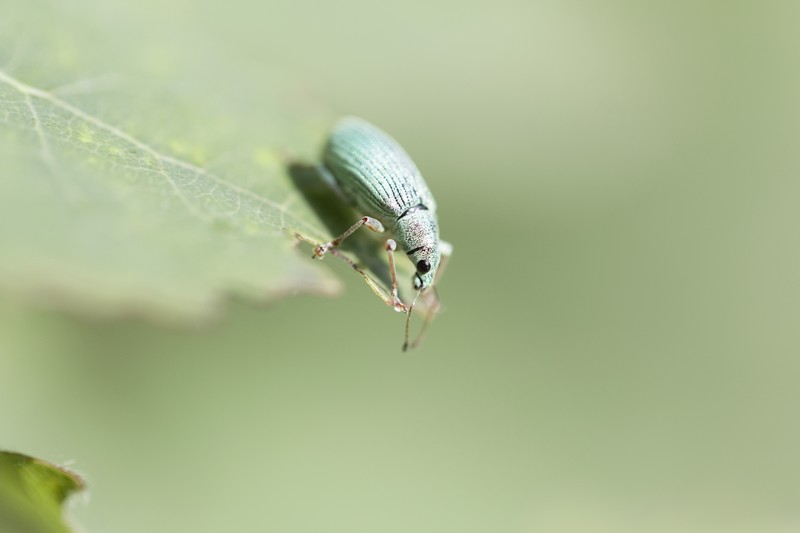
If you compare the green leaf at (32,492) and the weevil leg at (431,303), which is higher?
the weevil leg at (431,303)

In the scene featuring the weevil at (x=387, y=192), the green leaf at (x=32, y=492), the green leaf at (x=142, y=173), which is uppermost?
the weevil at (x=387, y=192)

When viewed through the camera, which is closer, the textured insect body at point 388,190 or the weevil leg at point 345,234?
the weevil leg at point 345,234

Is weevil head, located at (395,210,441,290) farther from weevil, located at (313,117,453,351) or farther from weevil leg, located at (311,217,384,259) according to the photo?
weevil leg, located at (311,217,384,259)

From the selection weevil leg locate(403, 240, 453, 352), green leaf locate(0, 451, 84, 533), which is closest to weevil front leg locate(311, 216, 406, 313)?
weevil leg locate(403, 240, 453, 352)

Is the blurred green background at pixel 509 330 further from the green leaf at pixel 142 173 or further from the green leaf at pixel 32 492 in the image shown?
the green leaf at pixel 32 492

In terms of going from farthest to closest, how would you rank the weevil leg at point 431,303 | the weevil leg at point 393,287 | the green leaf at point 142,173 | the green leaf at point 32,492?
the weevil leg at point 431,303 < the weevil leg at point 393,287 < the green leaf at point 32,492 < the green leaf at point 142,173

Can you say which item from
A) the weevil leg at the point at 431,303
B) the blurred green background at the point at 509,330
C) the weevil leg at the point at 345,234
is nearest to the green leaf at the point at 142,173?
the weevil leg at the point at 345,234

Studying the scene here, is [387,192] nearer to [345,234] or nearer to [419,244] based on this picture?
[419,244]
